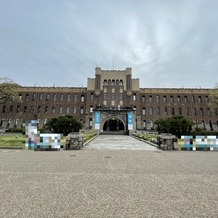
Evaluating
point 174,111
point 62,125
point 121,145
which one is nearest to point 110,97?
point 174,111

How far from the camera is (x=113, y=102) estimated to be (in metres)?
50.5

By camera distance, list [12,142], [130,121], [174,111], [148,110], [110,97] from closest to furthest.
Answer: [12,142], [130,121], [110,97], [174,111], [148,110]

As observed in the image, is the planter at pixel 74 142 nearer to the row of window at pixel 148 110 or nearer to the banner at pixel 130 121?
the banner at pixel 130 121

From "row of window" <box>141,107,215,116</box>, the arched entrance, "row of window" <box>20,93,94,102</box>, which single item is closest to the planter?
the arched entrance

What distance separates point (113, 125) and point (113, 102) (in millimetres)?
7411

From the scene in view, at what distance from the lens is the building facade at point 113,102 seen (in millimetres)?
50031

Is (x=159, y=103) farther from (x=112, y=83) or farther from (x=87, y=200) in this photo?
(x=87, y=200)

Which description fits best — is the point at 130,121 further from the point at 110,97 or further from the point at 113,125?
the point at 110,97

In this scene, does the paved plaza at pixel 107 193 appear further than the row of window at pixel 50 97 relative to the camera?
No

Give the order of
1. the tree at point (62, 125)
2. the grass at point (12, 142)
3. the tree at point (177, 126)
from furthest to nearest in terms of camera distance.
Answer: the tree at point (177, 126)
the tree at point (62, 125)
the grass at point (12, 142)

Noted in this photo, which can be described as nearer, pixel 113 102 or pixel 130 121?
pixel 130 121

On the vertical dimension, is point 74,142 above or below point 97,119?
below

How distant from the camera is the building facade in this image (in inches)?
1970

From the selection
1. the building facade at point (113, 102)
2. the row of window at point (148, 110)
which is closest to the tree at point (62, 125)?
the building facade at point (113, 102)
